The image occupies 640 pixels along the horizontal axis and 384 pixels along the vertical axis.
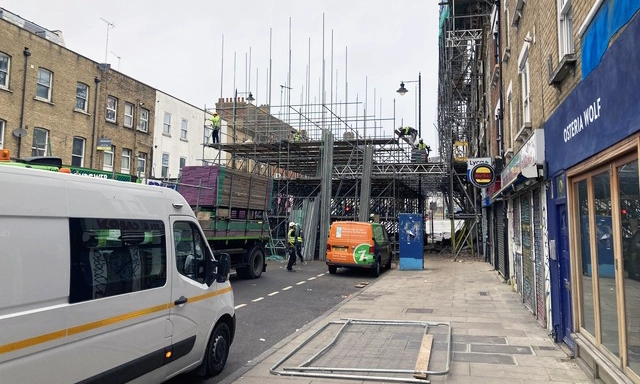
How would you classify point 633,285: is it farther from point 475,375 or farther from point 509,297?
point 509,297

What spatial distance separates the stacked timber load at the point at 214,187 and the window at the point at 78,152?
11.0 m

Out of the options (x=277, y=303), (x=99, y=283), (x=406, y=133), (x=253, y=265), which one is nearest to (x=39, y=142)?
(x=253, y=265)

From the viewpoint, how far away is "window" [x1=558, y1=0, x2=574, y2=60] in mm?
5777

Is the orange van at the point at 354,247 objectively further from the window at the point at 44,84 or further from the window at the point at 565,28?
the window at the point at 44,84

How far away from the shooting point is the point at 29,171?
3.10 metres

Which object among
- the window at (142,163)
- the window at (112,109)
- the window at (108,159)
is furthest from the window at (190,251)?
the window at (142,163)

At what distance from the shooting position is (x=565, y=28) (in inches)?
234

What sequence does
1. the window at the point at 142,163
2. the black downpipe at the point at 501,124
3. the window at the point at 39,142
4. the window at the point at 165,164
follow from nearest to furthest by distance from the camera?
the black downpipe at the point at 501,124 → the window at the point at 39,142 → the window at the point at 142,163 → the window at the point at 165,164

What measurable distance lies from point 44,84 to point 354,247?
1525 centimetres

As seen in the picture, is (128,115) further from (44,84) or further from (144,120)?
(44,84)

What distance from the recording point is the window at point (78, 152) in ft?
70.3

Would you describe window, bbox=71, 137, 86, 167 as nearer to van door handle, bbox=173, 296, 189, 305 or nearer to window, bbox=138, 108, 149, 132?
window, bbox=138, 108, 149, 132

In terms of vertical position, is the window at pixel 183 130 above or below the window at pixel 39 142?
above

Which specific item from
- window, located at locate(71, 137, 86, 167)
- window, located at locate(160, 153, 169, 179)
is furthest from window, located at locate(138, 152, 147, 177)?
window, located at locate(71, 137, 86, 167)
